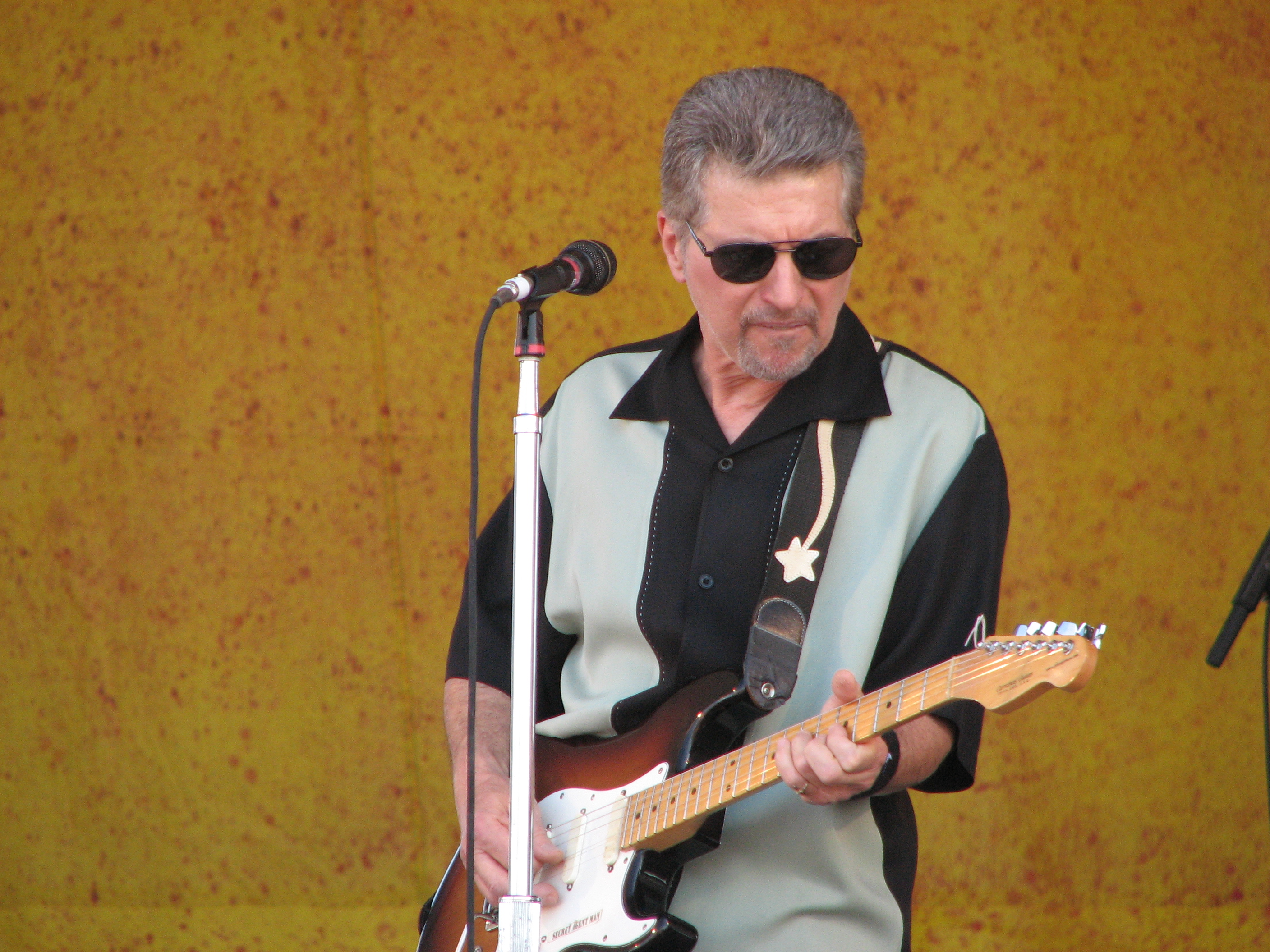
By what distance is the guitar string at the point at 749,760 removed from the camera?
1.44 metres

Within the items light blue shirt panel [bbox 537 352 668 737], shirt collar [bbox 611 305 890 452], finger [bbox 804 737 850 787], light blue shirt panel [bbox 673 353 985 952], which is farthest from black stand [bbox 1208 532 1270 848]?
light blue shirt panel [bbox 537 352 668 737]

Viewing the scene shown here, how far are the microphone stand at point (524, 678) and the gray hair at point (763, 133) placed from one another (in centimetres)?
57

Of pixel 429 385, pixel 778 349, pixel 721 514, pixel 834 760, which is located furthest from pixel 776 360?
pixel 429 385

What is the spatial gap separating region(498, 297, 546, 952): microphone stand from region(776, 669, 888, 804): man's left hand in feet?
1.17

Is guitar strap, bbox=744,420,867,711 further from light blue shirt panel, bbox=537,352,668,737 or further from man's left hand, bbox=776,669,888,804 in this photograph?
light blue shirt panel, bbox=537,352,668,737

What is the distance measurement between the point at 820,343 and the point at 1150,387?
5.13ft

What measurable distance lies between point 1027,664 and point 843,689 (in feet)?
0.79

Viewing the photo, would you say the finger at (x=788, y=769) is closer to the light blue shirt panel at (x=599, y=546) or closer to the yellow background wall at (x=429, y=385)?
the light blue shirt panel at (x=599, y=546)

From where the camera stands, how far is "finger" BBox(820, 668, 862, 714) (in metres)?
1.53

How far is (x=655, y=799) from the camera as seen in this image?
169cm

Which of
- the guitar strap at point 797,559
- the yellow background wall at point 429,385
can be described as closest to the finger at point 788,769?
the guitar strap at point 797,559

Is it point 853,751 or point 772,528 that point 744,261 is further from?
point 853,751

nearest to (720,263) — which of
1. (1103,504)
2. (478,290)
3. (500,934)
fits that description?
(500,934)

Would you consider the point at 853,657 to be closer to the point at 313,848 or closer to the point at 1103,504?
the point at 1103,504
